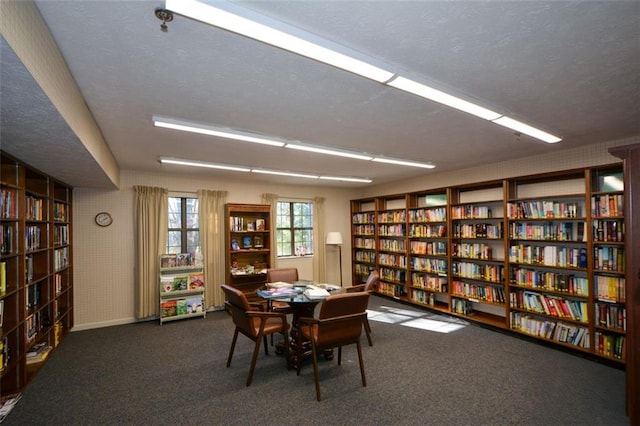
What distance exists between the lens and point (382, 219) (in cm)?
678

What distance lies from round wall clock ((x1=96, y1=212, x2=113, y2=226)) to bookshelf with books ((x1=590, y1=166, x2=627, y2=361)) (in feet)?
22.3

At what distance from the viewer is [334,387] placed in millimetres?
2879

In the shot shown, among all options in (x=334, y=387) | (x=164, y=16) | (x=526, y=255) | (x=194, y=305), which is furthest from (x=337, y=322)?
(x=194, y=305)

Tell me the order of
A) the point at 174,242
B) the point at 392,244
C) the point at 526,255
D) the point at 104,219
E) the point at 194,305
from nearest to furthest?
1. the point at 526,255
2. the point at 104,219
3. the point at 194,305
4. the point at 174,242
5. the point at 392,244

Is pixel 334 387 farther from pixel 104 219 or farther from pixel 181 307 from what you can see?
pixel 104 219

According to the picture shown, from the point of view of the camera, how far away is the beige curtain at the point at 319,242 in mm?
6859

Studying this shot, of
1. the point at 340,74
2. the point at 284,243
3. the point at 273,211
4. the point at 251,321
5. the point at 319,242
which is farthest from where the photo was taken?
the point at 319,242

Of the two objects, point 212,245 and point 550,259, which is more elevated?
point 212,245

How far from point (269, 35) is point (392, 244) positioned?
5.69 meters

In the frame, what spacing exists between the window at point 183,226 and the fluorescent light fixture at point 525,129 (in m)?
5.02

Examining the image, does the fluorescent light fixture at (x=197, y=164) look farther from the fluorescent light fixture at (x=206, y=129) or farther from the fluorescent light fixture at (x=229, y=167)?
the fluorescent light fixture at (x=206, y=129)

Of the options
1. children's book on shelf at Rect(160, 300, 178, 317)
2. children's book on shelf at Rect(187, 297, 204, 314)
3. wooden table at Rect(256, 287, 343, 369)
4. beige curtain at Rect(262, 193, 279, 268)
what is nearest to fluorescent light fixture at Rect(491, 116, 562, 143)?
wooden table at Rect(256, 287, 343, 369)

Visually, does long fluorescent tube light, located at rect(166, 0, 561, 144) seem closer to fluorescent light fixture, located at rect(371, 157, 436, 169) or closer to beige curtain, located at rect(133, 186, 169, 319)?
fluorescent light fixture, located at rect(371, 157, 436, 169)

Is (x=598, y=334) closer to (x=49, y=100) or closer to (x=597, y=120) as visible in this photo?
(x=597, y=120)
